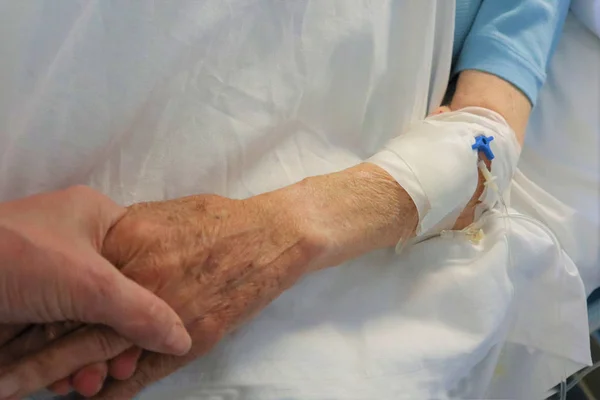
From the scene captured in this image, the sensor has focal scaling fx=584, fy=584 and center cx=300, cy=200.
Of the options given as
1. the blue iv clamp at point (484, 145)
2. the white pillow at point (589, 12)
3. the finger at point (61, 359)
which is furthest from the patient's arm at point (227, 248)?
the white pillow at point (589, 12)

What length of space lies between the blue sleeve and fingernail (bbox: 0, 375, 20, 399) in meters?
0.75

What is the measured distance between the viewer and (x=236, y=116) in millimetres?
693

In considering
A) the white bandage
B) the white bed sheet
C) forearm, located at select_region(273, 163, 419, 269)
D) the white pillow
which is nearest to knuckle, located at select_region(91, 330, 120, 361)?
forearm, located at select_region(273, 163, 419, 269)

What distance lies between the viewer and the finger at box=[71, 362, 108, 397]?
549 mm

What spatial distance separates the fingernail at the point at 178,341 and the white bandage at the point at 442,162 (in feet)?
1.09

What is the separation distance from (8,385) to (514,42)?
2.70 ft

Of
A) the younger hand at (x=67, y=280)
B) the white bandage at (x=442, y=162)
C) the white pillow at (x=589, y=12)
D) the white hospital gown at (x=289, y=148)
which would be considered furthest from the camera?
the white pillow at (x=589, y=12)

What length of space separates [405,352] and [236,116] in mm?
347

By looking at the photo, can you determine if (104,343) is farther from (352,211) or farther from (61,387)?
(352,211)

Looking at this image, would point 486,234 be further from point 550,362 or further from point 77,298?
point 77,298

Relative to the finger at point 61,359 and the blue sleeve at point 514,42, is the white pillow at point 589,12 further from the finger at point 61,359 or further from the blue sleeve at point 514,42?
the finger at point 61,359

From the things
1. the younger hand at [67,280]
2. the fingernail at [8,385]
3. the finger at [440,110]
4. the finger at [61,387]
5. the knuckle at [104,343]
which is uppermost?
the younger hand at [67,280]

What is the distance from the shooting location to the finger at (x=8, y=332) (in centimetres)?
55

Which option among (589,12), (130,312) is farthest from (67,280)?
(589,12)
